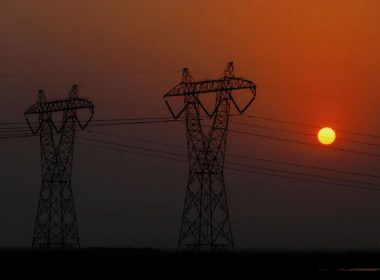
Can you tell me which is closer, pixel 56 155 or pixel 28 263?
pixel 28 263

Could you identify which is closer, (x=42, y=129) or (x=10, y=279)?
(x=10, y=279)

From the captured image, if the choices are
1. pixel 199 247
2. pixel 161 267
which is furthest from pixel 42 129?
pixel 161 267

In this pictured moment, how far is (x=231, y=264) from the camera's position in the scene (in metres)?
71.5

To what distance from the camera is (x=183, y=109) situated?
3223 inches

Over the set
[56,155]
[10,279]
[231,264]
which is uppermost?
[56,155]

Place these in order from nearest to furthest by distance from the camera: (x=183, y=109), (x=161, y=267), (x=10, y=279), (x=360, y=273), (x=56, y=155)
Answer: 1. (x=10, y=279)
2. (x=360, y=273)
3. (x=161, y=267)
4. (x=183, y=109)
5. (x=56, y=155)

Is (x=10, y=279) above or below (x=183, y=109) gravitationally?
below

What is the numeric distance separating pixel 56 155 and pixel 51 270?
30.9 metres

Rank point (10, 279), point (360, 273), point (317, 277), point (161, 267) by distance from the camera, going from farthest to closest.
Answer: point (161, 267), point (360, 273), point (317, 277), point (10, 279)

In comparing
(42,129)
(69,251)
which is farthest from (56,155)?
(69,251)

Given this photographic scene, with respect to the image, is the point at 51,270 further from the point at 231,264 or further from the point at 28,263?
the point at 231,264

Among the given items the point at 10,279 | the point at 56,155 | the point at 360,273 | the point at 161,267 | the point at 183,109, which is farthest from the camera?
the point at 56,155

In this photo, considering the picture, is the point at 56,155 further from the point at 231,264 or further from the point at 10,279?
the point at 10,279

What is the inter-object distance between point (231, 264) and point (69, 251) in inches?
1077
